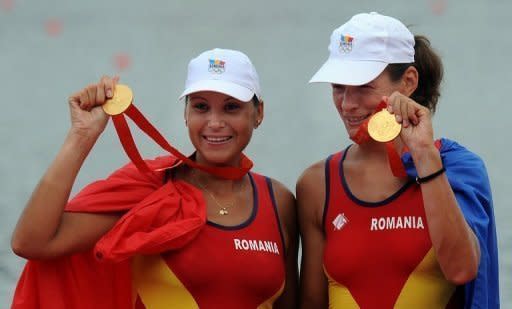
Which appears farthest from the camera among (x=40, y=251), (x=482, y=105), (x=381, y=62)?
(x=482, y=105)

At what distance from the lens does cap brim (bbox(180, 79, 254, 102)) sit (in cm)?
297

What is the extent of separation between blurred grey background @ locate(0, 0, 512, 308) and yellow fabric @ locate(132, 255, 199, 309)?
1.84 meters

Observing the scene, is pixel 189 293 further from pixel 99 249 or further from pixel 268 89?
pixel 268 89

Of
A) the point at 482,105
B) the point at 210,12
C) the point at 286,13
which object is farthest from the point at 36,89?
the point at 482,105

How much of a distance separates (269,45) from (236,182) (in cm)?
201

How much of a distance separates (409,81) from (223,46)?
2.18 m

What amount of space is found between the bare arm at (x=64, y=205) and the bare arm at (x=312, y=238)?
1.77 ft

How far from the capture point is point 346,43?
3.05 meters

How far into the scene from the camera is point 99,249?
2824mm

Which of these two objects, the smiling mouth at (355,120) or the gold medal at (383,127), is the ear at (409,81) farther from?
the gold medal at (383,127)

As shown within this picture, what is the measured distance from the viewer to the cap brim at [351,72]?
2.94 m

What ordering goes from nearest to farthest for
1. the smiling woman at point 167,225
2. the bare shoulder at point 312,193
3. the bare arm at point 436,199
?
the bare arm at point 436,199, the smiling woman at point 167,225, the bare shoulder at point 312,193

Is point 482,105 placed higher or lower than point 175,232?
lower

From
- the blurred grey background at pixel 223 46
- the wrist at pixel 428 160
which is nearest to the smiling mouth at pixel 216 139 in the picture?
the wrist at pixel 428 160
